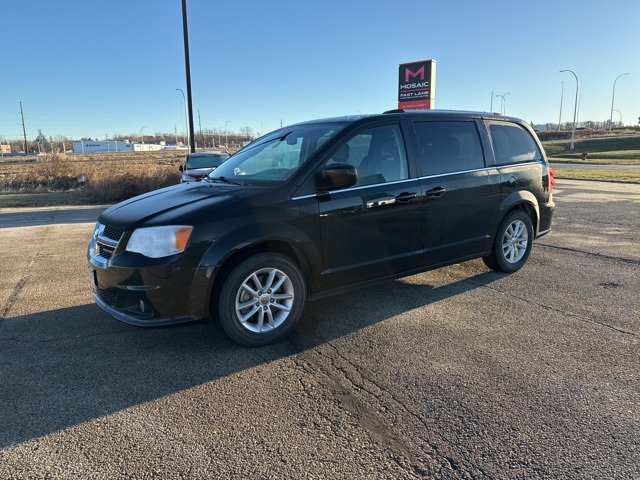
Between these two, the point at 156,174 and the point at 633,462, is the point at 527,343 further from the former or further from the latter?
the point at 156,174

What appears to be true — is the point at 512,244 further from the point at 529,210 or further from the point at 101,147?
the point at 101,147

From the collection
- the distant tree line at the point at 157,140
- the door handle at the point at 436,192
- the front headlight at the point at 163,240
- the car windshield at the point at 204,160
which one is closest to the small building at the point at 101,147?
the distant tree line at the point at 157,140

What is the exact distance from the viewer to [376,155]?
177 inches

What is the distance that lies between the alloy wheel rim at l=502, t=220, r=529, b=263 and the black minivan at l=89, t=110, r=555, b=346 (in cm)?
14

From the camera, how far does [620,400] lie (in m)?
2.99

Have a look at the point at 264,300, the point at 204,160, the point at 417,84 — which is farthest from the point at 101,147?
the point at 264,300

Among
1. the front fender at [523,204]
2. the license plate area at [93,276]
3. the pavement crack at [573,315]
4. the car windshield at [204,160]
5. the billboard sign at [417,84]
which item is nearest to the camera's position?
the license plate area at [93,276]

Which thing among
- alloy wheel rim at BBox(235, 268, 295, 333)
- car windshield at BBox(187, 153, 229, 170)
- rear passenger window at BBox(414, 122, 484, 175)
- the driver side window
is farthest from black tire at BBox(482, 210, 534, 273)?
car windshield at BBox(187, 153, 229, 170)

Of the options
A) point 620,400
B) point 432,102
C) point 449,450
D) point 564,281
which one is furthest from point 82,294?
point 432,102

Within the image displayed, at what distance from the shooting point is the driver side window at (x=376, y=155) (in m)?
4.33

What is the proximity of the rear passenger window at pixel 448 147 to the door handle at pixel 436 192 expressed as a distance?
18 centimetres

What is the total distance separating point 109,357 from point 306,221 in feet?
6.24

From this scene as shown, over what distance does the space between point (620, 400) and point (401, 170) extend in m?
2.59

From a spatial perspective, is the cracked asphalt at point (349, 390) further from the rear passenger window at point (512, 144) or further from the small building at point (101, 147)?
the small building at point (101, 147)
